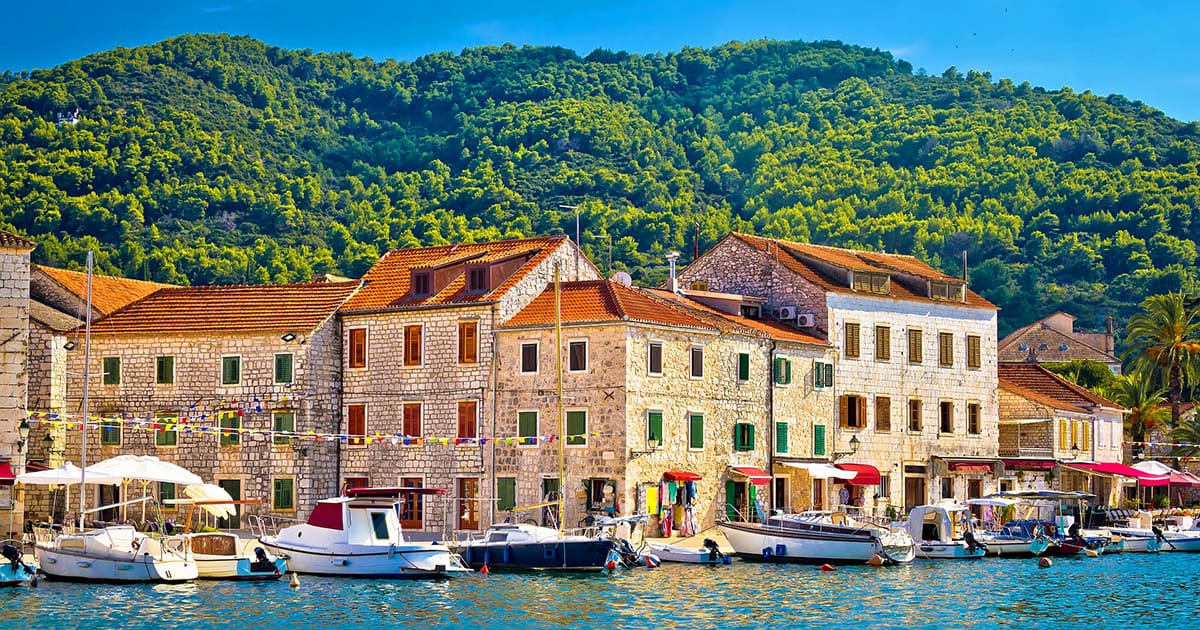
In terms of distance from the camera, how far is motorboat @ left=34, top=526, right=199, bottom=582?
47531 mm

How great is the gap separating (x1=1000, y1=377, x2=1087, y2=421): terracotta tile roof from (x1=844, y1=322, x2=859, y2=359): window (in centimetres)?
1183

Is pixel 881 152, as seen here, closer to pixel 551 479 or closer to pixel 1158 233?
pixel 1158 233

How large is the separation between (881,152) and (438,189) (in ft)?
158

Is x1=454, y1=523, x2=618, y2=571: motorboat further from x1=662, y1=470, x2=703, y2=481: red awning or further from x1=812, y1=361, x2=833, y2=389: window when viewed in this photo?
x1=812, y1=361, x2=833, y2=389: window

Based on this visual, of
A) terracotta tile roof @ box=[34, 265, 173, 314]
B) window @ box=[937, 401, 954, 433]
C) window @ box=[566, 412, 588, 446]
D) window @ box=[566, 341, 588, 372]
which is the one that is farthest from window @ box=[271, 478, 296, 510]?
window @ box=[937, 401, 954, 433]

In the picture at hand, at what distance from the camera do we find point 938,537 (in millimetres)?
62281

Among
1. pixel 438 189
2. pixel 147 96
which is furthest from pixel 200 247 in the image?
pixel 147 96

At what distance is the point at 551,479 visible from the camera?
6384 centimetres

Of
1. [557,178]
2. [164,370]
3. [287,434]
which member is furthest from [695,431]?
[557,178]

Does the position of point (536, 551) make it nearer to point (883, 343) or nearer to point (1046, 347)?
point (883, 343)

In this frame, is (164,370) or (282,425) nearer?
(282,425)

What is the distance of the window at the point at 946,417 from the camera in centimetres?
7619

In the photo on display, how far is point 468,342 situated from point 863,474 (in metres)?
16.8

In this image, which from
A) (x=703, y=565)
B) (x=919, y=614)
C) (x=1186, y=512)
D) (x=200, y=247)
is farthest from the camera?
(x=200, y=247)
